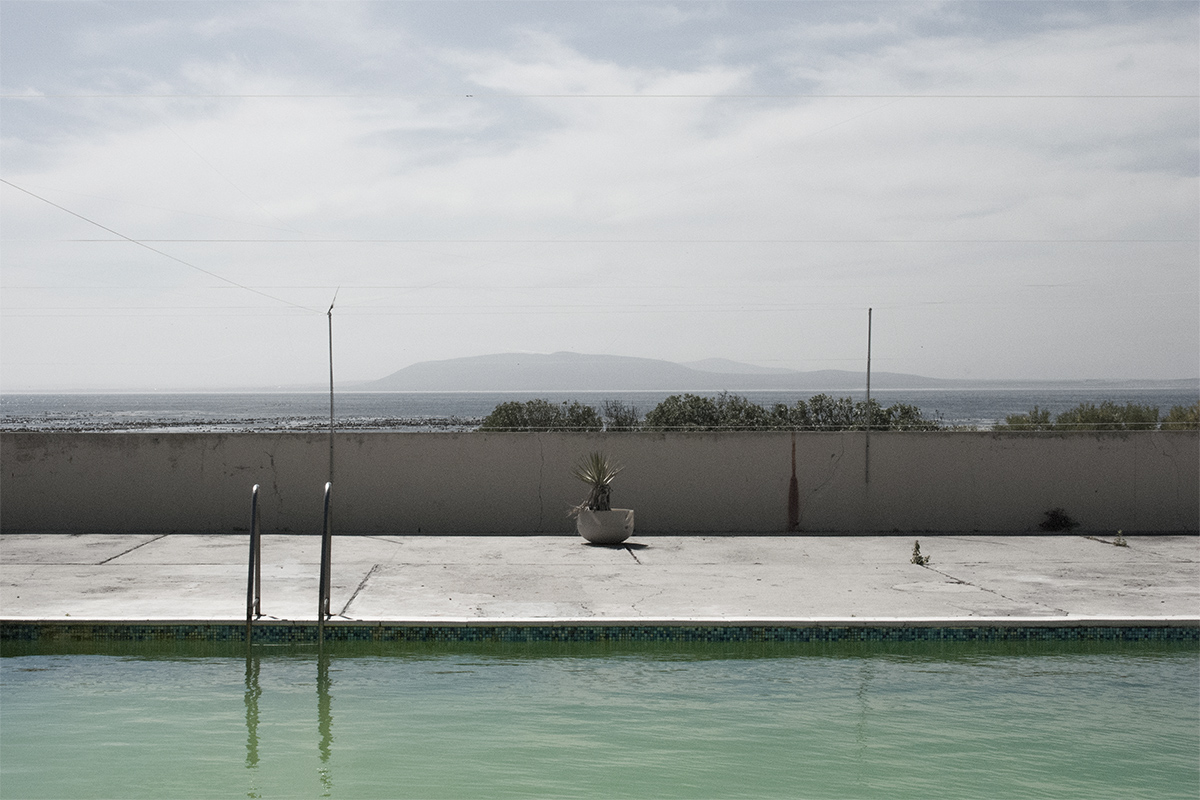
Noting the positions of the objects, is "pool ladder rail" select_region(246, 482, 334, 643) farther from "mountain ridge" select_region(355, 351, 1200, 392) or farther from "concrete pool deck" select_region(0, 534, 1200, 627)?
"mountain ridge" select_region(355, 351, 1200, 392)

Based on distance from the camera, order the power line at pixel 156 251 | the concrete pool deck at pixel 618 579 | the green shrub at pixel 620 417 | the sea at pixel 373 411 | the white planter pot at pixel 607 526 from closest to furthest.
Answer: the concrete pool deck at pixel 618 579 < the white planter pot at pixel 607 526 < the power line at pixel 156 251 < the green shrub at pixel 620 417 < the sea at pixel 373 411

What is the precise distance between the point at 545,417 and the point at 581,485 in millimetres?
3869

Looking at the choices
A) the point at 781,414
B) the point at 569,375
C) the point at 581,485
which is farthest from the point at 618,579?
the point at 569,375

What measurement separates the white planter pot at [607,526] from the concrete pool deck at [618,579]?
0.21 metres

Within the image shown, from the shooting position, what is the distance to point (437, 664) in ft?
18.8

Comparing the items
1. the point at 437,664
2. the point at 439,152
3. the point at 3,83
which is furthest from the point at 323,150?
the point at 437,664

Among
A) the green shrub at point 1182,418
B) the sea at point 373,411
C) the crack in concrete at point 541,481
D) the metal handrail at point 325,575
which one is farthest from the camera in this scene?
the sea at point 373,411

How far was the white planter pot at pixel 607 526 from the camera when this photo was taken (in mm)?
9477

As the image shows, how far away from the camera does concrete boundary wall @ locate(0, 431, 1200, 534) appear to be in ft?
34.3

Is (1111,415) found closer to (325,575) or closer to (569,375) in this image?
(325,575)

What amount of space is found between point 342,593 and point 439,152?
33.7 ft

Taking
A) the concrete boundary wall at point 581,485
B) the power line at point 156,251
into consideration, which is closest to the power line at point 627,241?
the power line at point 156,251

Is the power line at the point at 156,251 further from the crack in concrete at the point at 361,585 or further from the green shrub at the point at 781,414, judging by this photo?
the green shrub at the point at 781,414

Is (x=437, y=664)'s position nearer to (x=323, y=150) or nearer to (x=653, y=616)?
(x=653, y=616)
